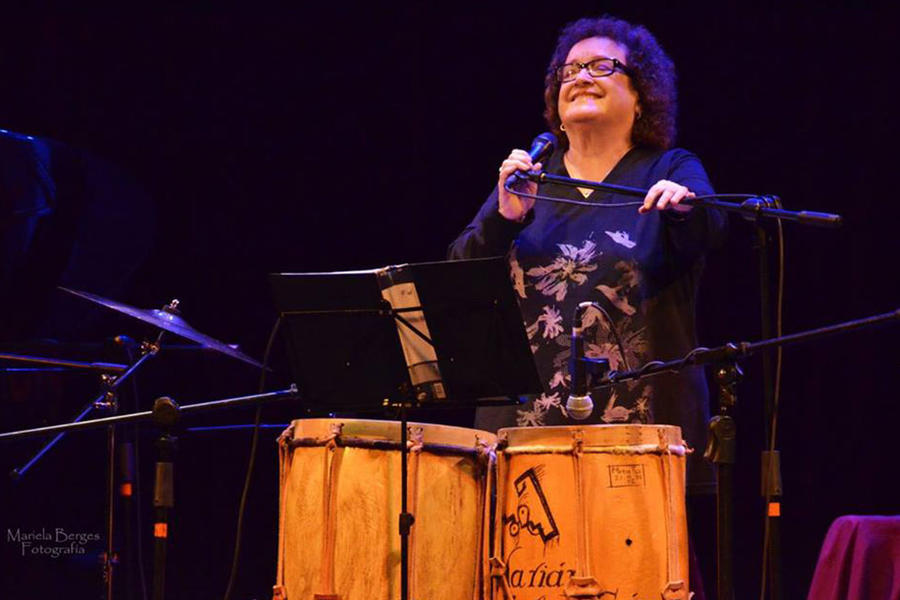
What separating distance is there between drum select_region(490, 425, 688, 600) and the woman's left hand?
49cm

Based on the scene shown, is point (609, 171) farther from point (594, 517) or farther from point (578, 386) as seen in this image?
point (594, 517)

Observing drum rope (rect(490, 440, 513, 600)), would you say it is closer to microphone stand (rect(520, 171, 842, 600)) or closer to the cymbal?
microphone stand (rect(520, 171, 842, 600))

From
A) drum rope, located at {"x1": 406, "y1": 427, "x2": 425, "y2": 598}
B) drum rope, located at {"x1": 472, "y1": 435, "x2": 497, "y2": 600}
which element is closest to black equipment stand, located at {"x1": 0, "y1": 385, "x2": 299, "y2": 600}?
drum rope, located at {"x1": 406, "y1": 427, "x2": 425, "y2": 598}

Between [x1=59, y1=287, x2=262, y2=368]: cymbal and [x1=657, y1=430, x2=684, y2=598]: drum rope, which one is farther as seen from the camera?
[x1=59, y1=287, x2=262, y2=368]: cymbal

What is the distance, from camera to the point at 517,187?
9.39 ft

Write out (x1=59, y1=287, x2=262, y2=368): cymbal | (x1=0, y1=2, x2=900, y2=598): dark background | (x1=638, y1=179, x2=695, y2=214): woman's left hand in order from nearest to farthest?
(x1=638, y1=179, x2=695, y2=214): woman's left hand < (x1=59, y1=287, x2=262, y2=368): cymbal < (x1=0, y1=2, x2=900, y2=598): dark background

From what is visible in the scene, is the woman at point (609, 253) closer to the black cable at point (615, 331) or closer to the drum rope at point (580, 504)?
the black cable at point (615, 331)

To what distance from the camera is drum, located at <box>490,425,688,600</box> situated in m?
2.47

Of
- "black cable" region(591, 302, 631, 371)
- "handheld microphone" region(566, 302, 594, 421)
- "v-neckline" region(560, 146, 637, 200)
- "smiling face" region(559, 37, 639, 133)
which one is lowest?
"handheld microphone" region(566, 302, 594, 421)

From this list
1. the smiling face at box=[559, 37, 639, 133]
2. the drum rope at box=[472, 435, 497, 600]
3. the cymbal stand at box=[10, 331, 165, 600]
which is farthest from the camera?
the cymbal stand at box=[10, 331, 165, 600]

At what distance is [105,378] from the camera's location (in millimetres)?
3795

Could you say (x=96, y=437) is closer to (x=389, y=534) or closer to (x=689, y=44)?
(x=389, y=534)

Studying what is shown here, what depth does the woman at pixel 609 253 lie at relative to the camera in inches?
111

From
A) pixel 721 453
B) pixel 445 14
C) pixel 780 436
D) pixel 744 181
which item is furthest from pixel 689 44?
pixel 721 453
